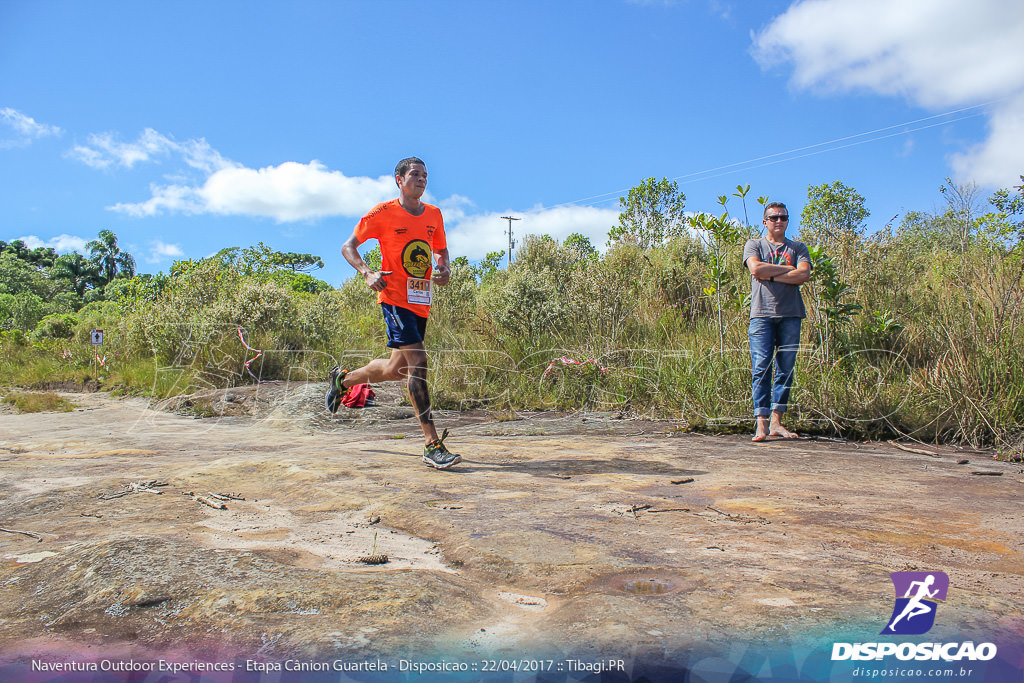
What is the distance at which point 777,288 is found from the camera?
5527 mm

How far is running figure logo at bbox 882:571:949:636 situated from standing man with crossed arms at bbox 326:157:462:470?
2671mm

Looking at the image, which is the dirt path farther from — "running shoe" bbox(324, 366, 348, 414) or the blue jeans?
"running shoe" bbox(324, 366, 348, 414)

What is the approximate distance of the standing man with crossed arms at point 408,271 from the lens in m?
4.39

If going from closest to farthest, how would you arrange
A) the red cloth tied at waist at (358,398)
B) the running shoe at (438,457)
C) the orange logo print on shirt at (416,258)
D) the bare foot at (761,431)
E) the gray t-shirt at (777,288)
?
the running shoe at (438,457) → the orange logo print on shirt at (416,258) → the bare foot at (761,431) → the gray t-shirt at (777,288) → the red cloth tied at waist at (358,398)

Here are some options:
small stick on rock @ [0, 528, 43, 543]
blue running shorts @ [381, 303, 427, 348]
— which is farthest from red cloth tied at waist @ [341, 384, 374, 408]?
small stick on rock @ [0, 528, 43, 543]

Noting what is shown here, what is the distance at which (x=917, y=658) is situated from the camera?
149 cm

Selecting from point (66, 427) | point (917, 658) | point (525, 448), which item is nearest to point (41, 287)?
point (66, 427)

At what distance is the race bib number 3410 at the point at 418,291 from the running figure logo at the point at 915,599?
10.5 feet

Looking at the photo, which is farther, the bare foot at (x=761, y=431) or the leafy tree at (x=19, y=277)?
the leafy tree at (x=19, y=277)

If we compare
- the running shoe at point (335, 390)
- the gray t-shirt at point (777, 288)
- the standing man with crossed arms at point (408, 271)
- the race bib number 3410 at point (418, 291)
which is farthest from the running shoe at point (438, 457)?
the gray t-shirt at point (777, 288)

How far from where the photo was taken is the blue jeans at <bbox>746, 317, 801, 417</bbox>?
541cm

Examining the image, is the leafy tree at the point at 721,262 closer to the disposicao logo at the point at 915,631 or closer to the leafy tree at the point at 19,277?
the disposicao logo at the point at 915,631

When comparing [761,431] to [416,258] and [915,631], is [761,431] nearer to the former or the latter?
[416,258]

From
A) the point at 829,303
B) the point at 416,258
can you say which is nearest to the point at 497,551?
the point at 416,258
